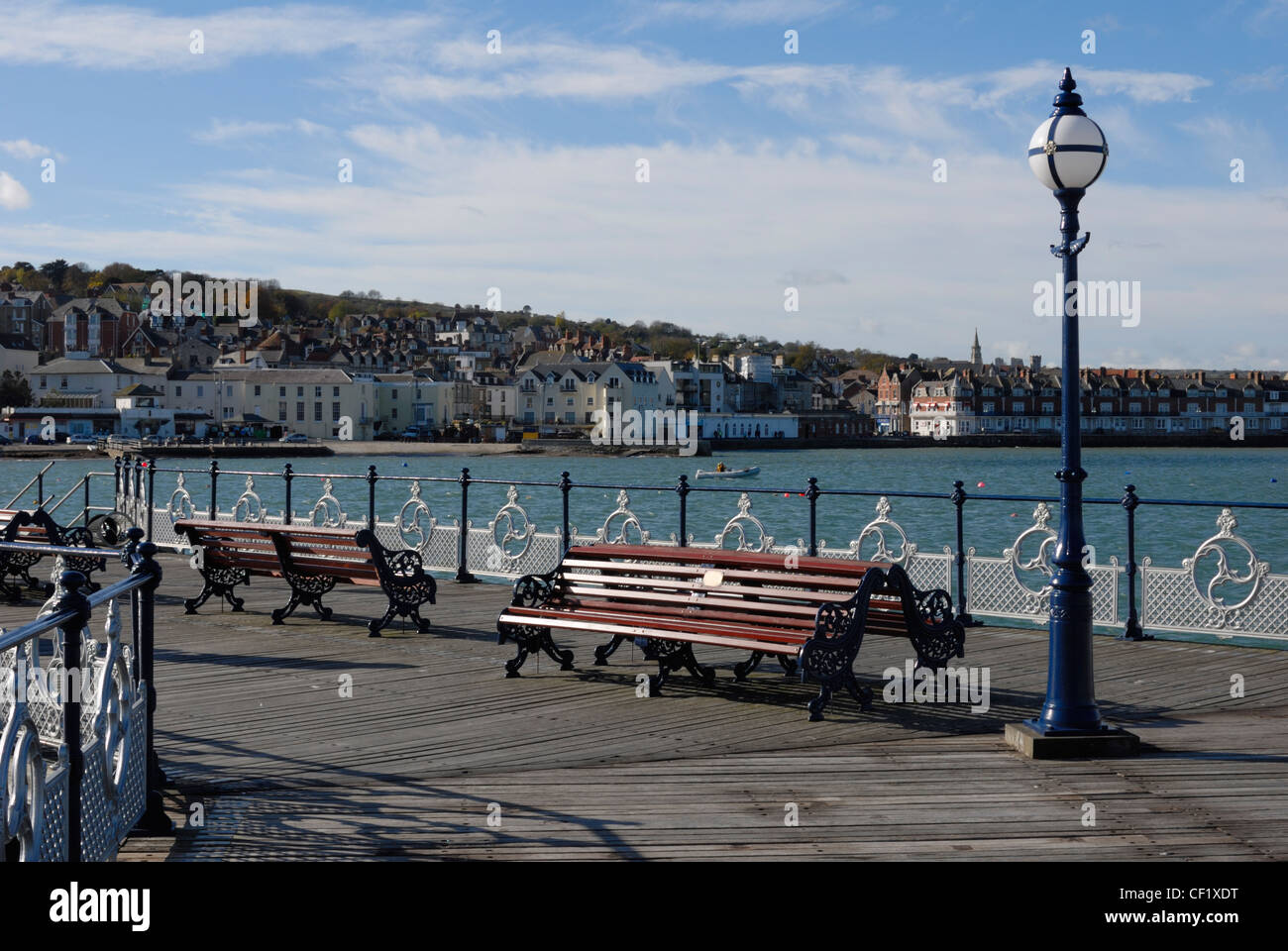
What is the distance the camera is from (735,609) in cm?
898

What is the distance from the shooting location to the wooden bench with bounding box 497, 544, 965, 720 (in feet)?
26.7

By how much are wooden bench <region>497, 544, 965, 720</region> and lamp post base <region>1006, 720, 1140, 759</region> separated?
1.32 m

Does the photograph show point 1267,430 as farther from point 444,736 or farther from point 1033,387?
point 444,736

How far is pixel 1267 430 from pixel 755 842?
679 feet

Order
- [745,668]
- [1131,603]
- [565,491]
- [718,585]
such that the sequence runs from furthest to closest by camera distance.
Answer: [565,491] < [1131,603] < [745,668] < [718,585]

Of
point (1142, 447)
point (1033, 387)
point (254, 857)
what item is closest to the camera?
point (254, 857)

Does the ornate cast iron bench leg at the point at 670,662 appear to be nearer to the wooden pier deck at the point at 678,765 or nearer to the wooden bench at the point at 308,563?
the wooden pier deck at the point at 678,765

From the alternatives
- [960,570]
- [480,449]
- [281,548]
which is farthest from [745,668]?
[480,449]

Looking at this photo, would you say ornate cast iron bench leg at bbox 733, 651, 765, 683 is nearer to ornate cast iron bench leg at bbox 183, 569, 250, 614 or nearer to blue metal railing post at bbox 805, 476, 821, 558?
blue metal railing post at bbox 805, 476, 821, 558

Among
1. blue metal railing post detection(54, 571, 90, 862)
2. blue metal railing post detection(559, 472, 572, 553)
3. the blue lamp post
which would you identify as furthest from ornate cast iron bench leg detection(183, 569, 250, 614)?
blue metal railing post detection(54, 571, 90, 862)

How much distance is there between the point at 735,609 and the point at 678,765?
2.19 meters

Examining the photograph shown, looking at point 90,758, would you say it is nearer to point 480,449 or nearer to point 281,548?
point 281,548
